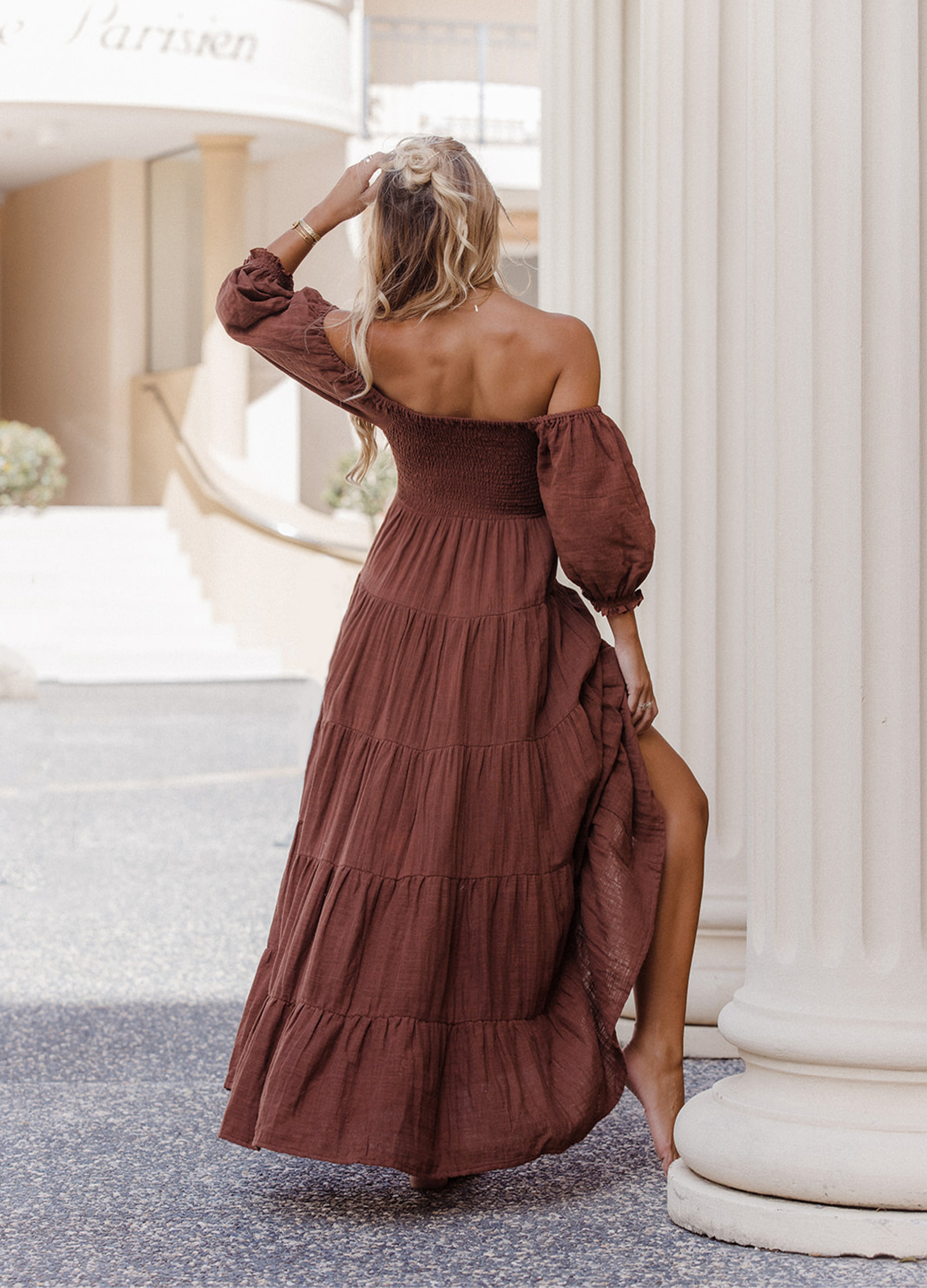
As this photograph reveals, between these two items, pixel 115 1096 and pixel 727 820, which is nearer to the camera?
pixel 115 1096

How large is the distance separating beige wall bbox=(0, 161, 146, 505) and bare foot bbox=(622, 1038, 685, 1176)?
1302 cm

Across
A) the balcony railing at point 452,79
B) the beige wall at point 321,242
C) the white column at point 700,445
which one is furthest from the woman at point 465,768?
the balcony railing at point 452,79

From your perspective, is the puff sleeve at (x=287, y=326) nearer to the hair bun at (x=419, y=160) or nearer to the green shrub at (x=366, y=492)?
the hair bun at (x=419, y=160)

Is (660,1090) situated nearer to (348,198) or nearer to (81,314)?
(348,198)

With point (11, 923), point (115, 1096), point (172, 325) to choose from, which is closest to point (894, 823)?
point (115, 1096)

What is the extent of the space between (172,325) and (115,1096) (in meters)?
13.2

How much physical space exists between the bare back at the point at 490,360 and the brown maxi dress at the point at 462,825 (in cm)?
3

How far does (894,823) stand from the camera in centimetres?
226

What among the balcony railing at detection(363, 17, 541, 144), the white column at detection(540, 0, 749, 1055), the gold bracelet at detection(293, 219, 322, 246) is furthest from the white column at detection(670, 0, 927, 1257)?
the balcony railing at detection(363, 17, 541, 144)

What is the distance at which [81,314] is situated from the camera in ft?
51.2

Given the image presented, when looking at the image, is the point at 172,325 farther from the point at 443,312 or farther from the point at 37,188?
the point at 443,312

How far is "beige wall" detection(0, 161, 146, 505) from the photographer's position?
15.3m

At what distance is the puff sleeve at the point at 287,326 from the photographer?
2420mm

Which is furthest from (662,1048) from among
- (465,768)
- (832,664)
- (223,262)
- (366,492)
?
(223,262)
